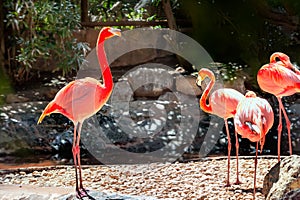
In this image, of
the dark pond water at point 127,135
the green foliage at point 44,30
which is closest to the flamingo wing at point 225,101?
the dark pond water at point 127,135

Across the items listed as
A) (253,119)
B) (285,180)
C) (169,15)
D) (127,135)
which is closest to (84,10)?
(169,15)

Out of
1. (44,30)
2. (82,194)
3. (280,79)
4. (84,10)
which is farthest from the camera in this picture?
(84,10)

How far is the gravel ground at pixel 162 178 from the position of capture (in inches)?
78.2

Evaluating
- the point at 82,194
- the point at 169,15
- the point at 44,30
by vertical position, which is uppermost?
the point at 169,15

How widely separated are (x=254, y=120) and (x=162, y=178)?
0.72 m

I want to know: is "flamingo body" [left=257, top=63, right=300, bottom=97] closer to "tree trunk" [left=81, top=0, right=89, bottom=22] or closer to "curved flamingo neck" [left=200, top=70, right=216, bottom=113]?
"curved flamingo neck" [left=200, top=70, right=216, bottom=113]

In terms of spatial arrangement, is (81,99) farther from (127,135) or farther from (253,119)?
(127,135)

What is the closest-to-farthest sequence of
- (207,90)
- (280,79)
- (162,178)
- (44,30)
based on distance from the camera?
(280,79)
(207,90)
(162,178)
(44,30)

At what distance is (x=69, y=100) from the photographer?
1.76 meters

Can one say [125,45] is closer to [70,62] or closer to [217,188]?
[70,62]

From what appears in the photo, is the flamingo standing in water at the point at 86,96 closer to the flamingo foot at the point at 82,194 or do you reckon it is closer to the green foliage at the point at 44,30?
the flamingo foot at the point at 82,194

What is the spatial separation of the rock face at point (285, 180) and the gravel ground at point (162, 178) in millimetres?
225

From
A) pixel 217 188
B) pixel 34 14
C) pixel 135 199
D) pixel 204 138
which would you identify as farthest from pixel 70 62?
pixel 135 199

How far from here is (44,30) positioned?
427 cm
